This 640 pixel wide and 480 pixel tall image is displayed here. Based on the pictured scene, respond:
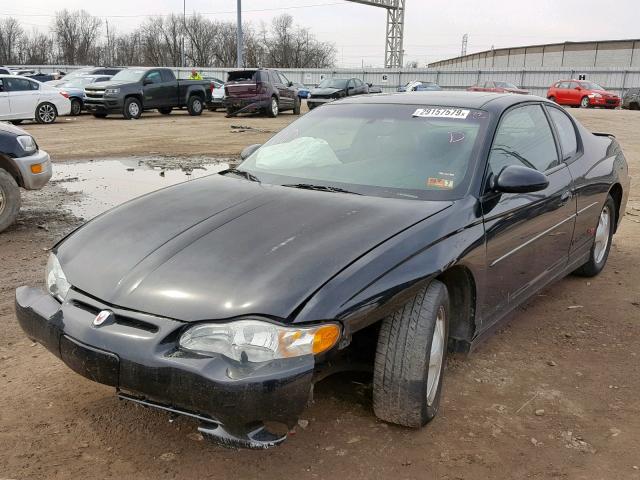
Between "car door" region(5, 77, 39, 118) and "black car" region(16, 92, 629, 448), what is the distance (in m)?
15.5

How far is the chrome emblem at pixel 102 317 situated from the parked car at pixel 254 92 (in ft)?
65.6

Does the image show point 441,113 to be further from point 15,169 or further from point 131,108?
point 131,108

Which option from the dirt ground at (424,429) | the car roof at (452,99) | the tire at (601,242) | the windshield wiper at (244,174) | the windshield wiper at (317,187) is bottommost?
the dirt ground at (424,429)

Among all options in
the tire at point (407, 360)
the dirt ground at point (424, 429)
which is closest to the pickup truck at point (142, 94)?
the dirt ground at point (424, 429)

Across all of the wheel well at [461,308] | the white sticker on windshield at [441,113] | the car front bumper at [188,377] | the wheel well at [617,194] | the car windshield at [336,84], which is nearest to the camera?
the car front bumper at [188,377]

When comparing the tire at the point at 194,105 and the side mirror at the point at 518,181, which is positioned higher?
the side mirror at the point at 518,181

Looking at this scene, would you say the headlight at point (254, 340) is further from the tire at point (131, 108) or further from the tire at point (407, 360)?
the tire at point (131, 108)

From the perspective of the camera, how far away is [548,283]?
4.04m

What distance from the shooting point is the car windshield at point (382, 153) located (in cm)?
325

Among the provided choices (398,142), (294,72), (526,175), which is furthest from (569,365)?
(294,72)

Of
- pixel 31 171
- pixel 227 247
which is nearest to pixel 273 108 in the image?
pixel 31 171

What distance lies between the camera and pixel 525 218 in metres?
3.44

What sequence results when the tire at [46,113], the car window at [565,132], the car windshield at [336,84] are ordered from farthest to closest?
the car windshield at [336,84] < the tire at [46,113] < the car window at [565,132]

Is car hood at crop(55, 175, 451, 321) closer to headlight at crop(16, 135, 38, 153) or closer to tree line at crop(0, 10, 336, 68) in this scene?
headlight at crop(16, 135, 38, 153)
